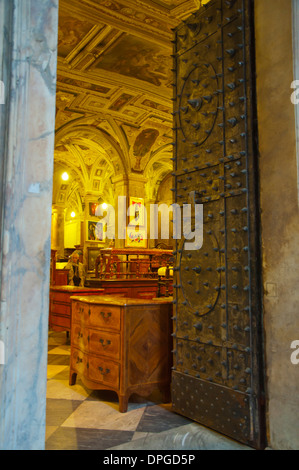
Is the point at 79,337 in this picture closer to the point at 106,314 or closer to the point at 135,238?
the point at 106,314

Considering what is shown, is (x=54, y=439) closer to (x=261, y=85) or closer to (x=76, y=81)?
(x=261, y=85)

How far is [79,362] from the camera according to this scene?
4.16 metres

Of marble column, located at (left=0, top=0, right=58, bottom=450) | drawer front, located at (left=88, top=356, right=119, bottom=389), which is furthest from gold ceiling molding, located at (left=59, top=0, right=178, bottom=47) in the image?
drawer front, located at (left=88, top=356, right=119, bottom=389)

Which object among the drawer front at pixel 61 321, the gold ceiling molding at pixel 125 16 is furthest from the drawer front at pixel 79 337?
the gold ceiling molding at pixel 125 16

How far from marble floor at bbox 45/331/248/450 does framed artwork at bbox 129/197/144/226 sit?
45.7 feet

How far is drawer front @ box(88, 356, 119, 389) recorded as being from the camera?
142 inches

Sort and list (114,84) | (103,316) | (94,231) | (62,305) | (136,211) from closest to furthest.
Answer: (103,316), (62,305), (114,84), (136,211), (94,231)

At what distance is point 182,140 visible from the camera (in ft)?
12.2

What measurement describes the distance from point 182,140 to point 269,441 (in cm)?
281

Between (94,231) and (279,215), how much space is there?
21.1 m

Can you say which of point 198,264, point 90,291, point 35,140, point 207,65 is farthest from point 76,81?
point 35,140

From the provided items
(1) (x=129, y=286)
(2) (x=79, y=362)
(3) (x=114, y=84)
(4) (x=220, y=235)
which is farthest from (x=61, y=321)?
(3) (x=114, y=84)

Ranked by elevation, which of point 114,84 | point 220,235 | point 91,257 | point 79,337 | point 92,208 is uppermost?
point 114,84

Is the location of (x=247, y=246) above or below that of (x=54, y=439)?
above
